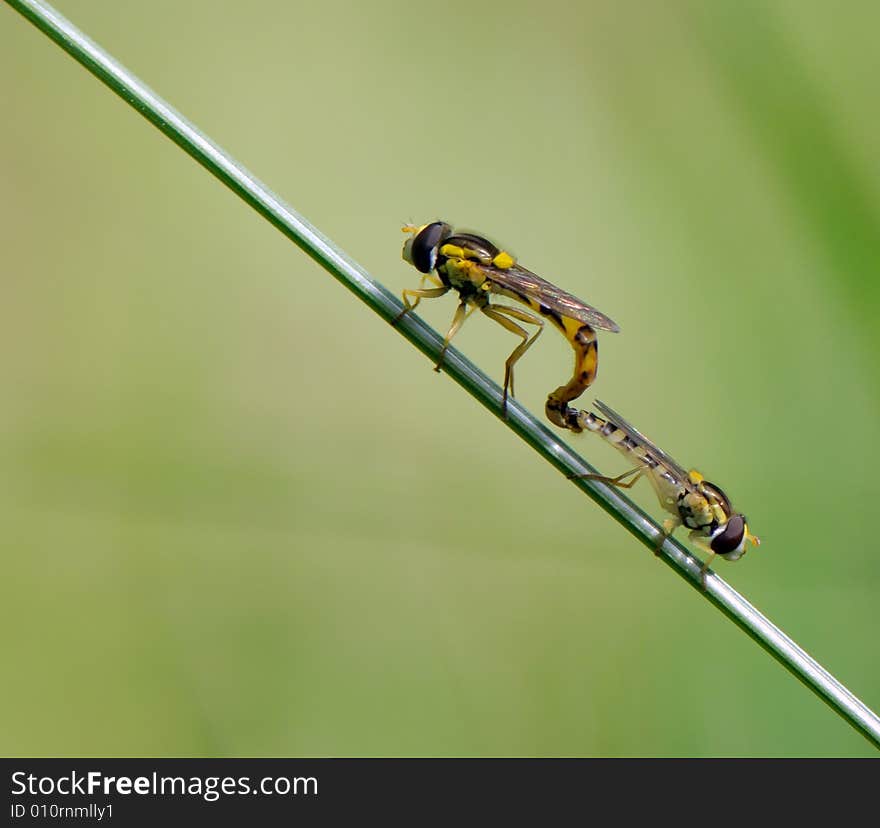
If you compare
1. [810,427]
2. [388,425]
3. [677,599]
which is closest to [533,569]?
[677,599]

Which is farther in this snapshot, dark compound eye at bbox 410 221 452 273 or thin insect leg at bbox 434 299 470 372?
dark compound eye at bbox 410 221 452 273

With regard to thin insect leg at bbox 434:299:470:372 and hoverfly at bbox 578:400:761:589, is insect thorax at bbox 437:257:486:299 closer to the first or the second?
thin insect leg at bbox 434:299:470:372

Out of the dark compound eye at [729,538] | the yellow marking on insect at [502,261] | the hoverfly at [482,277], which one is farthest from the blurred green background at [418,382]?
the yellow marking on insect at [502,261]

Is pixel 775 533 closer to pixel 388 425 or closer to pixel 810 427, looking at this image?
pixel 810 427

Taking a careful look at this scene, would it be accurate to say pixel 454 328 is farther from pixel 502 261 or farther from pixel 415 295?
pixel 502 261

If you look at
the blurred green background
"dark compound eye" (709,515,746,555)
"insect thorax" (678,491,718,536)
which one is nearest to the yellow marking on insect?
"insect thorax" (678,491,718,536)

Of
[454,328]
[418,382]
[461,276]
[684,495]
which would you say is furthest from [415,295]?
[418,382]

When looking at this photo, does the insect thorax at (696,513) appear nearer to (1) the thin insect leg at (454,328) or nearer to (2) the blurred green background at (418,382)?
(1) the thin insect leg at (454,328)
